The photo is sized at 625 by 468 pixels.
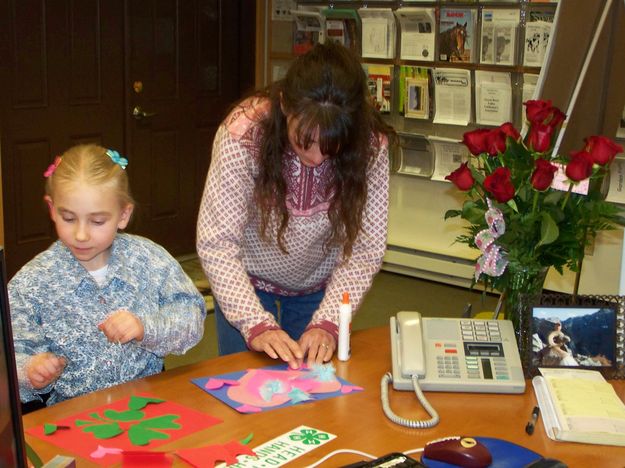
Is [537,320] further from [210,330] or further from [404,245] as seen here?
[404,245]

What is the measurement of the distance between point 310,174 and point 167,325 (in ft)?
1.59

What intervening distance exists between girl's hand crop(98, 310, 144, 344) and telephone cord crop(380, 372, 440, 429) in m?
0.47

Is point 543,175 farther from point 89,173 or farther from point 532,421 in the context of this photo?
point 89,173

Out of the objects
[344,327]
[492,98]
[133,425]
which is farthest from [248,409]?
[492,98]

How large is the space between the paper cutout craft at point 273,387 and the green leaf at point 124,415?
155mm

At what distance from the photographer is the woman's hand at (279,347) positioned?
5.83ft

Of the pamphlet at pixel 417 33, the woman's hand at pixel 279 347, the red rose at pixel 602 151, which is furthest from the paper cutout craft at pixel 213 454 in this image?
the pamphlet at pixel 417 33

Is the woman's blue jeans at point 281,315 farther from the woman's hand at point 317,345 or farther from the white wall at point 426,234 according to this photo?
the white wall at point 426,234

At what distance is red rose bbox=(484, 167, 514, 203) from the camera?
1755 millimetres

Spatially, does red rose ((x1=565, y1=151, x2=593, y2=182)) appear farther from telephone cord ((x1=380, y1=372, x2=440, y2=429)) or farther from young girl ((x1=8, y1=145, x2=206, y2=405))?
young girl ((x1=8, y1=145, x2=206, y2=405))

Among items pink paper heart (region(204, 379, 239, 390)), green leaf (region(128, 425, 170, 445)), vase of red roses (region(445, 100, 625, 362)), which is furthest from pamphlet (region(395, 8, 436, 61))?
green leaf (region(128, 425, 170, 445))

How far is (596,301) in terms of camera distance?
180 cm

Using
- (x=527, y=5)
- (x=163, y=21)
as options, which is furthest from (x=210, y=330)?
(x=527, y=5)

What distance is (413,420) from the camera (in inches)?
60.5
